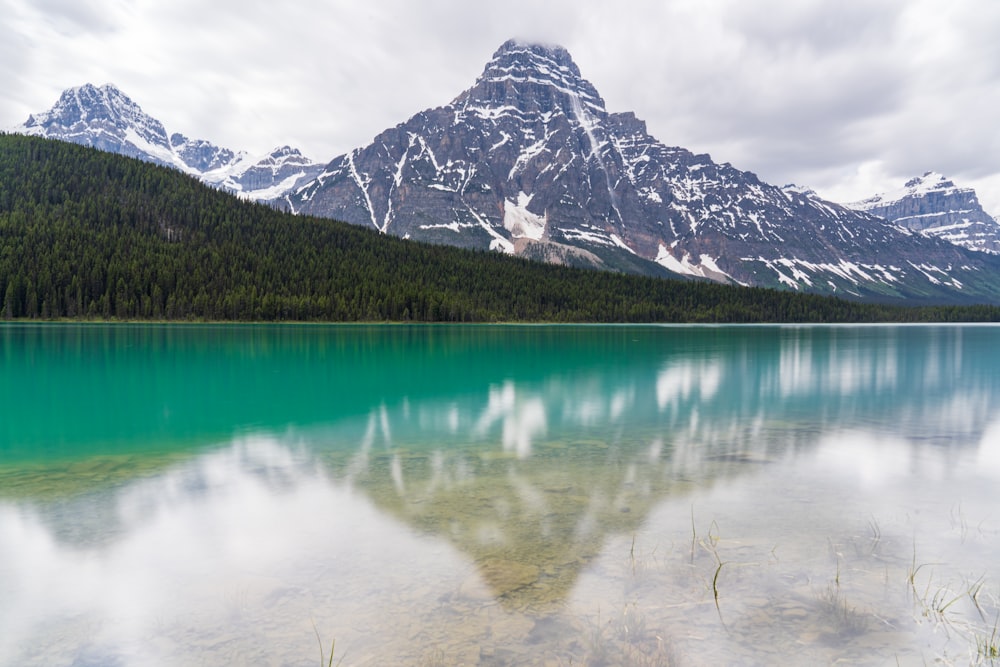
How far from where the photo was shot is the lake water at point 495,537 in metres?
7.72

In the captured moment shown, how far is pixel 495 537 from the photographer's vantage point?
37.0ft

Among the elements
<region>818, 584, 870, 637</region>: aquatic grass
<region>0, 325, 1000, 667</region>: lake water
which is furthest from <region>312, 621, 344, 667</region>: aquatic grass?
<region>818, 584, 870, 637</region>: aquatic grass

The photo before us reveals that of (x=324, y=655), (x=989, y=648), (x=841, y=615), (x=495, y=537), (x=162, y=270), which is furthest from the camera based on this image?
(x=162, y=270)

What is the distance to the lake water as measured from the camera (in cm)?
772

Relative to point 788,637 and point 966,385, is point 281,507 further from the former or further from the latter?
point 966,385

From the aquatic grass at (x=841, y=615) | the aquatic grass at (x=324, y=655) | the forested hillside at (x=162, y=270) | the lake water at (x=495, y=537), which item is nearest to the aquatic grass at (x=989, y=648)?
the lake water at (x=495, y=537)

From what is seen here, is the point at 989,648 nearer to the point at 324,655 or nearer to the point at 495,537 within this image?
the point at 495,537

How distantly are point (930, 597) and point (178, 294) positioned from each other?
16612 cm

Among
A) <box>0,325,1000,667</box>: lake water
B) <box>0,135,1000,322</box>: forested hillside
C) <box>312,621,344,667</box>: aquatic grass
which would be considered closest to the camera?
<box>312,621,344,667</box>: aquatic grass

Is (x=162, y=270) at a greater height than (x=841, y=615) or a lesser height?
greater

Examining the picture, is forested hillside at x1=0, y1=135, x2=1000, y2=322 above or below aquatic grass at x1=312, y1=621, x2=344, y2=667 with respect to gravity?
above

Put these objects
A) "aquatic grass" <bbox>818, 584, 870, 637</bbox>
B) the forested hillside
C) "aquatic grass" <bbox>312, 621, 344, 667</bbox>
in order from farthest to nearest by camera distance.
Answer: the forested hillside → "aquatic grass" <bbox>818, 584, 870, 637</bbox> → "aquatic grass" <bbox>312, 621, 344, 667</bbox>

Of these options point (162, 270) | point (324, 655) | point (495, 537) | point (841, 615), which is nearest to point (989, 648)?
point (841, 615)

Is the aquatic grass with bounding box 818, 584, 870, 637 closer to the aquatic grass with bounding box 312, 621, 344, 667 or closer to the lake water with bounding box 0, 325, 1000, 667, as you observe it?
the lake water with bounding box 0, 325, 1000, 667
